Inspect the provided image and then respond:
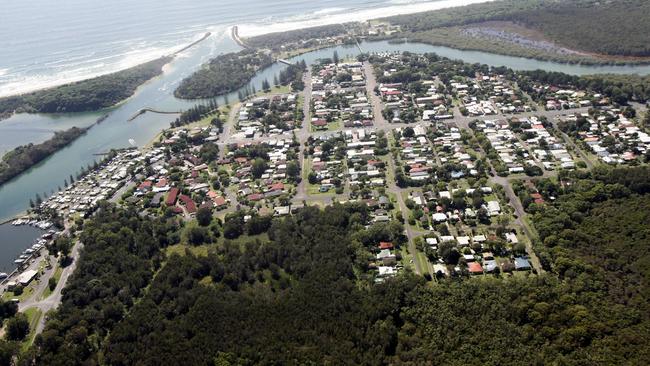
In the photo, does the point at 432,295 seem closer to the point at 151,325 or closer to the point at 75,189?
the point at 151,325

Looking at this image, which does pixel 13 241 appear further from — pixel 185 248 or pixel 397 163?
pixel 397 163

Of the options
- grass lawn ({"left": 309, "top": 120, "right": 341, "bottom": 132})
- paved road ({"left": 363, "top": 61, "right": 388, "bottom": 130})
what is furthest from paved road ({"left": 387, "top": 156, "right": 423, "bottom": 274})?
grass lawn ({"left": 309, "top": 120, "right": 341, "bottom": 132})

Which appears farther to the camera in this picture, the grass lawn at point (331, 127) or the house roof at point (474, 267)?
the grass lawn at point (331, 127)

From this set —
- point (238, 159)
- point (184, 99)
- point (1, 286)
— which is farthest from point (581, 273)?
point (184, 99)

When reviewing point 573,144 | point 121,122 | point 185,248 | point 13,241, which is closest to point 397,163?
point 573,144

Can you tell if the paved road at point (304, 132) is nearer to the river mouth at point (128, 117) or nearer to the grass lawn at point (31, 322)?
the river mouth at point (128, 117)

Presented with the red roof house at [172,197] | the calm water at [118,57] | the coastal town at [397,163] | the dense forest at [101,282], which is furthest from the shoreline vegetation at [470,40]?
the dense forest at [101,282]

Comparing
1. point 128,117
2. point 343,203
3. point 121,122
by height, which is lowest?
point 343,203
